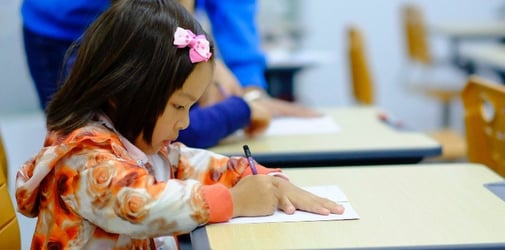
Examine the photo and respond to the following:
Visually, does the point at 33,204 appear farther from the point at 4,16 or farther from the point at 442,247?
the point at 4,16

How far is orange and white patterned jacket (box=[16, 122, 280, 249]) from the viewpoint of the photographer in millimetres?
1109

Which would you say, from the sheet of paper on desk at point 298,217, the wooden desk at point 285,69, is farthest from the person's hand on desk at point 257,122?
the wooden desk at point 285,69

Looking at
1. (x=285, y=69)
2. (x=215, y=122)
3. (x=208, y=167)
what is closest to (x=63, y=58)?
(x=215, y=122)

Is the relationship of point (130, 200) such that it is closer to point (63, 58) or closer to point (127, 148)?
point (127, 148)

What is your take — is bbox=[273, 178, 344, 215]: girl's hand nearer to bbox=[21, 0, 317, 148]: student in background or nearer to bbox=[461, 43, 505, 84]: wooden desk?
bbox=[21, 0, 317, 148]: student in background

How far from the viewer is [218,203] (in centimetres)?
117

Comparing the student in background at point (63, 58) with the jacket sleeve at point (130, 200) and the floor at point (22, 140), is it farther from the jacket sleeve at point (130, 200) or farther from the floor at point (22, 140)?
the jacket sleeve at point (130, 200)

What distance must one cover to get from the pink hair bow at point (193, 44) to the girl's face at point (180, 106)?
0.02 metres

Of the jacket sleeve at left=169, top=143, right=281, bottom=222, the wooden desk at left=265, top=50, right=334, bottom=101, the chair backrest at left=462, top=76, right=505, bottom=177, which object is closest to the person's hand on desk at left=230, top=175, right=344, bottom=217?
the jacket sleeve at left=169, top=143, right=281, bottom=222

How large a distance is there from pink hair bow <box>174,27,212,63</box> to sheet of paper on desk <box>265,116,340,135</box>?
737 millimetres

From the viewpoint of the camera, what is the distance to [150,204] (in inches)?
43.5

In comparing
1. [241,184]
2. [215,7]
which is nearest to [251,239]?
[241,184]

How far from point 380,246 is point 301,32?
13.6ft

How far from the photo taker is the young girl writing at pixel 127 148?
1122 millimetres
